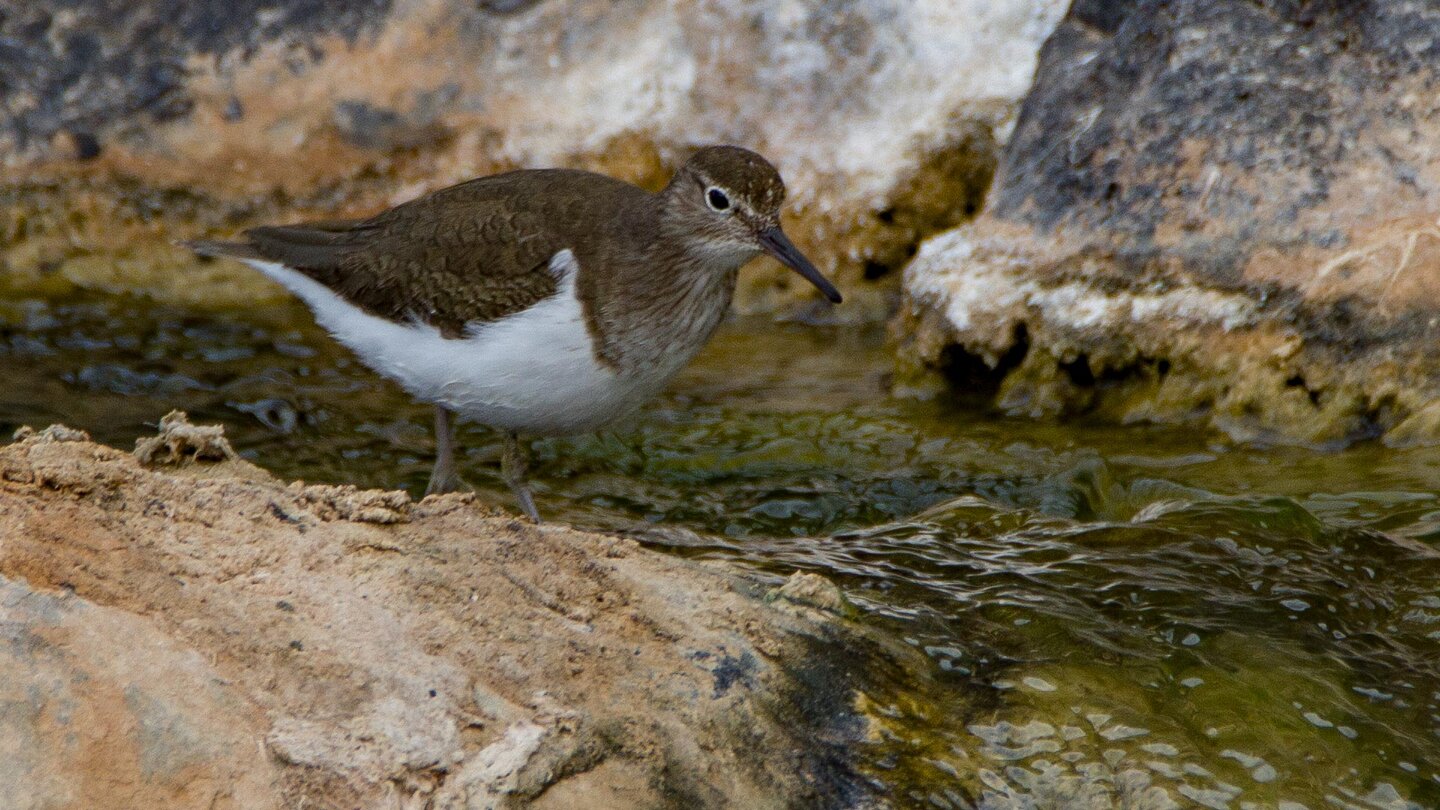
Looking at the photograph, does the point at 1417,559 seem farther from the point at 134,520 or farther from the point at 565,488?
the point at 134,520

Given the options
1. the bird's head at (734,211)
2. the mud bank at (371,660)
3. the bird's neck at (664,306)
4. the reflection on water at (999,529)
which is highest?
the bird's head at (734,211)

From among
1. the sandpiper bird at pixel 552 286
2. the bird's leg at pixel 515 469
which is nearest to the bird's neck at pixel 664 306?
the sandpiper bird at pixel 552 286

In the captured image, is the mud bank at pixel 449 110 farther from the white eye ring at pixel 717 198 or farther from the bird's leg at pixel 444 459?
the white eye ring at pixel 717 198

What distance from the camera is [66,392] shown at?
6715 millimetres

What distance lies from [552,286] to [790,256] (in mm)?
871

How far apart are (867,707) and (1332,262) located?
3544mm

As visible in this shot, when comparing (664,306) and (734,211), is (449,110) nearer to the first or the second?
(734,211)

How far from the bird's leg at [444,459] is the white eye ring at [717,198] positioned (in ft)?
4.46

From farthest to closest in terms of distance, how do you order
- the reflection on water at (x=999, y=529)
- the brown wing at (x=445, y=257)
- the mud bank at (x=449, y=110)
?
the mud bank at (x=449, y=110)
the brown wing at (x=445, y=257)
the reflection on water at (x=999, y=529)

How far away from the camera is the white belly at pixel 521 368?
205 inches

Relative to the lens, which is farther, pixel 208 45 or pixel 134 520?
pixel 208 45

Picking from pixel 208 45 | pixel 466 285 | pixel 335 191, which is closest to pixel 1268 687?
pixel 466 285

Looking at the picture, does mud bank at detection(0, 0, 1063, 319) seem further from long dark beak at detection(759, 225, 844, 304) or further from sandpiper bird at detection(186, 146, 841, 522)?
long dark beak at detection(759, 225, 844, 304)

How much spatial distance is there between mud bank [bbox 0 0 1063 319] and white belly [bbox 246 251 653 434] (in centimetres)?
269
